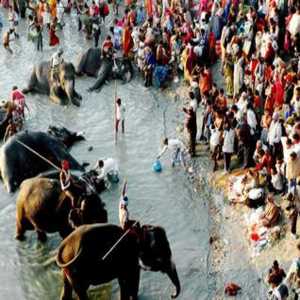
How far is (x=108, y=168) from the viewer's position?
19.5m

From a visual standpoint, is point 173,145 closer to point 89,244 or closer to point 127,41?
point 89,244

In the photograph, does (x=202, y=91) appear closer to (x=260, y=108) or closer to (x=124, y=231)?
(x=260, y=108)

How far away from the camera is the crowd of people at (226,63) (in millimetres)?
17906

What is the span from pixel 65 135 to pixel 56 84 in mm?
3527

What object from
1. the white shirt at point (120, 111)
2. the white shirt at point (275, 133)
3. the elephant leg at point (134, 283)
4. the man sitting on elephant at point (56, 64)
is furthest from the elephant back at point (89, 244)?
the man sitting on elephant at point (56, 64)

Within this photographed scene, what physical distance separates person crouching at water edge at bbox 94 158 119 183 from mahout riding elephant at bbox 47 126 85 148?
209 centimetres

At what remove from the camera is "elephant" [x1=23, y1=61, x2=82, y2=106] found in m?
24.5

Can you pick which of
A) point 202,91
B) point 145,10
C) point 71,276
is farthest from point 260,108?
point 145,10

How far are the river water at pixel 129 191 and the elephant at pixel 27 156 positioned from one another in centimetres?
53

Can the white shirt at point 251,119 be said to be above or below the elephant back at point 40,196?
above

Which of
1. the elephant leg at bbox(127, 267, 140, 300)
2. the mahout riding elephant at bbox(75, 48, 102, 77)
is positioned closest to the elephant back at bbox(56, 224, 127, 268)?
the elephant leg at bbox(127, 267, 140, 300)

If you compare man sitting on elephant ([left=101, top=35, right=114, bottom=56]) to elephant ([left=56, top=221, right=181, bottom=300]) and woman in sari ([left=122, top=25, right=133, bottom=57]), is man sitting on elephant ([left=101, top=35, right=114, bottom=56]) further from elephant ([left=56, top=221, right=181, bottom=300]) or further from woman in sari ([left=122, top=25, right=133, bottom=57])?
elephant ([left=56, top=221, right=181, bottom=300])

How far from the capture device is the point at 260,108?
782 inches

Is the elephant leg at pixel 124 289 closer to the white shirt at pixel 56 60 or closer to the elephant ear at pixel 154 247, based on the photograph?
the elephant ear at pixel 154 247
